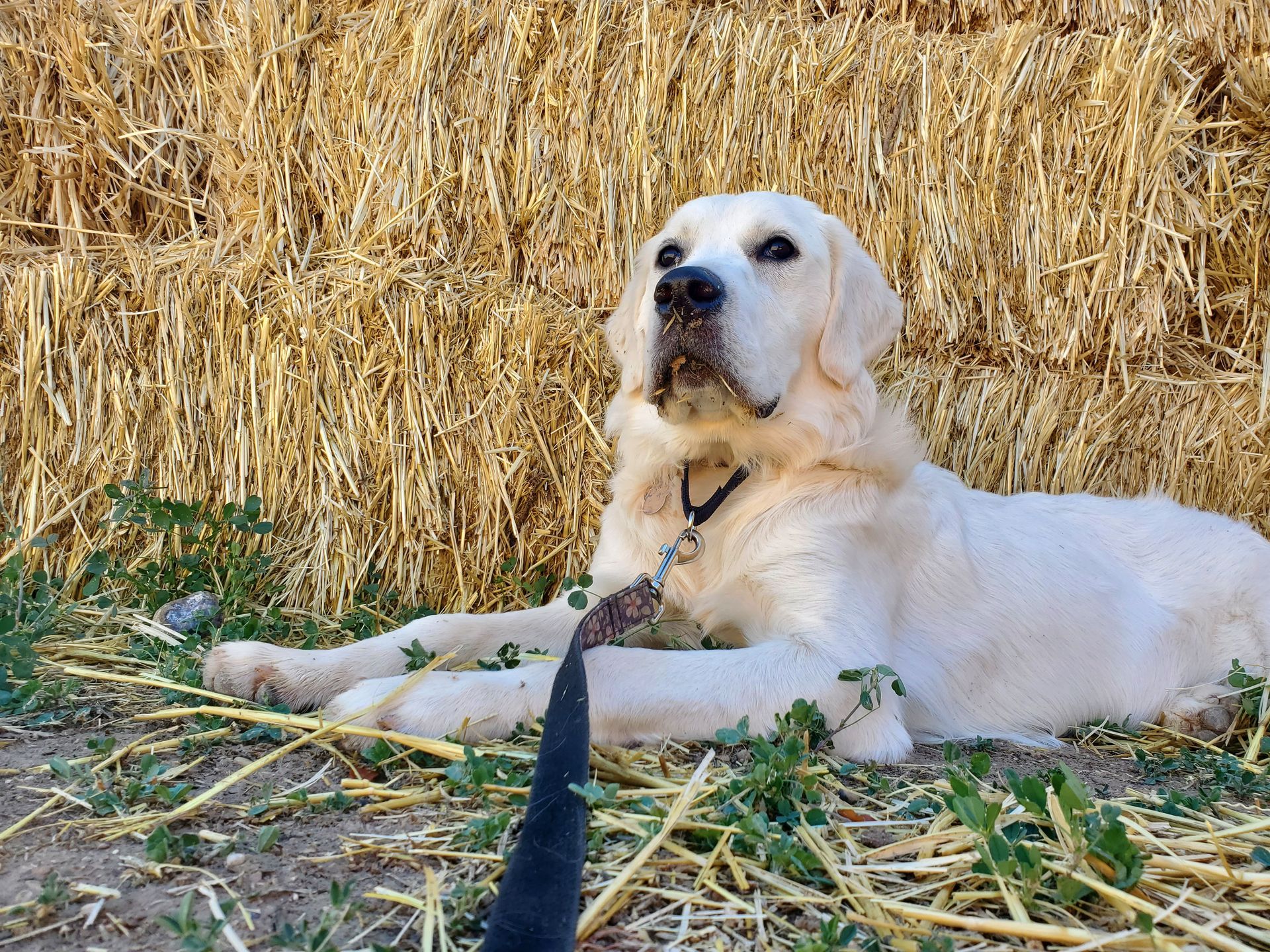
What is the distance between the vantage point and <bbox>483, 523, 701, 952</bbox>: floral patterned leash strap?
1077 millimetres

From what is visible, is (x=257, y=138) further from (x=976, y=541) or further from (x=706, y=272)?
(x=976, y=541)

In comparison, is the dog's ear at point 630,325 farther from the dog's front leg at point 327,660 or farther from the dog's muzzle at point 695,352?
the dog's front leg at point 327,660

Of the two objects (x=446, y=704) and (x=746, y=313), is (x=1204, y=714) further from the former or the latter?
(x=446, y=704)

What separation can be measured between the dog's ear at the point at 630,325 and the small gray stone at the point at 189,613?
139 cm

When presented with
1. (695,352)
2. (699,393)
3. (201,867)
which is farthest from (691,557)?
(201,867)

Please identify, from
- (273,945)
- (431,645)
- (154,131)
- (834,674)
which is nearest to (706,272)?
(834,674)

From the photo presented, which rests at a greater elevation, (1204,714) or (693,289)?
(693,289)

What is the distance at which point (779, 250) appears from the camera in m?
2.50

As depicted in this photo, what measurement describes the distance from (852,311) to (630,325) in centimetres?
64

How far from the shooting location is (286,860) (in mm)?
1327

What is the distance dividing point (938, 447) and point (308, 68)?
248 centimetres

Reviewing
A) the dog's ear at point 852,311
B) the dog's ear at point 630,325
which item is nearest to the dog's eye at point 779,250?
the dog's ear at point 852,311

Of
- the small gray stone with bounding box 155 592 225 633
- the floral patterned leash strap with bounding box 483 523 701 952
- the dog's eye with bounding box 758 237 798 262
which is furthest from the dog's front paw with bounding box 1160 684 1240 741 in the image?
the small gray stone with bounding box 155 592 225 633

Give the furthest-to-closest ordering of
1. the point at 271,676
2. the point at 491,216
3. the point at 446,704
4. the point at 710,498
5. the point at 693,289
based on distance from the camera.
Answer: the point at 491,216, the point at 710,498, the point at 693,289, the point at 271,676, the point at 446,704
